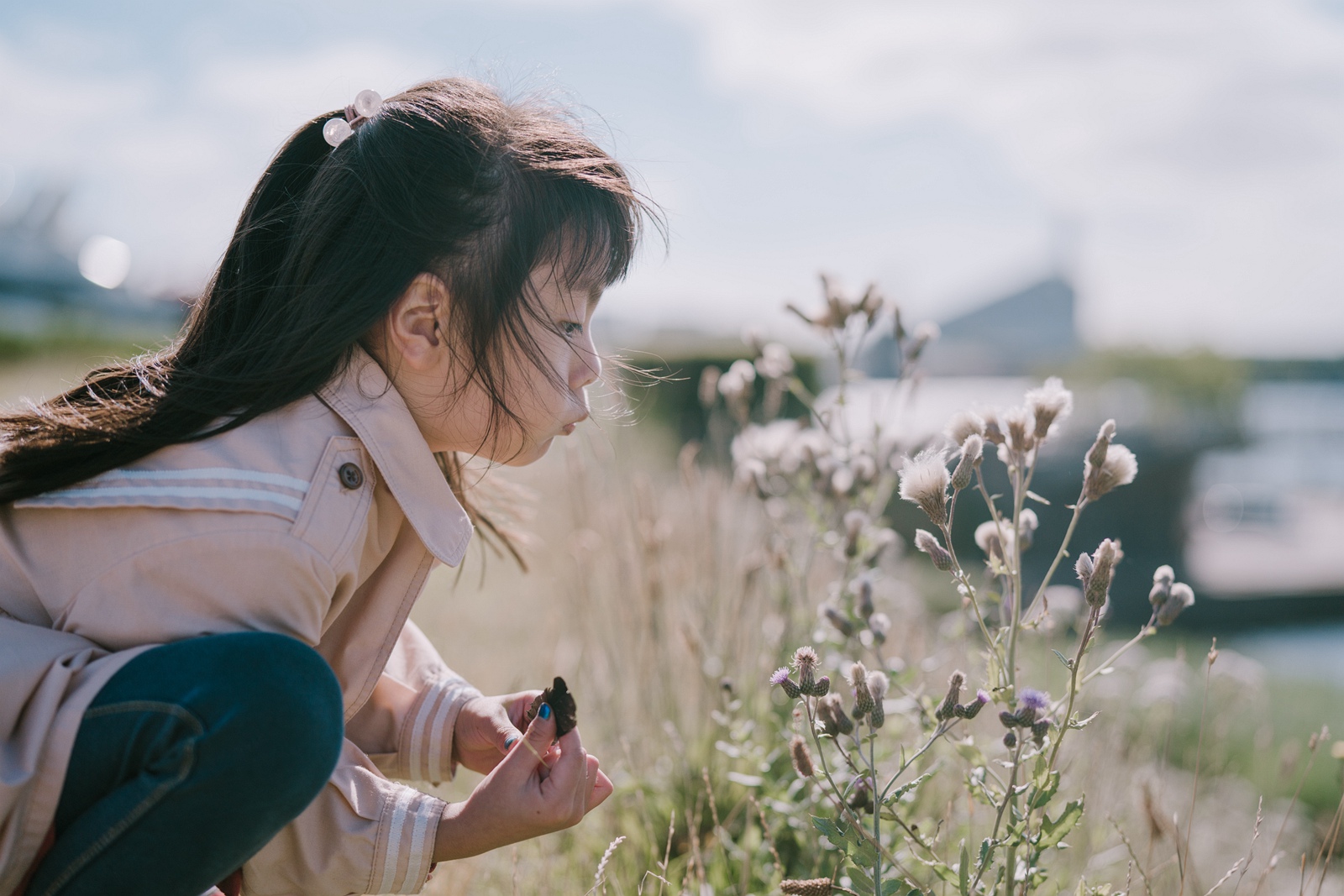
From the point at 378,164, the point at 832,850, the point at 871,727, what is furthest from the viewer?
the point at 832,850

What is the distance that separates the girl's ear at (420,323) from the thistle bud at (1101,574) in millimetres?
903

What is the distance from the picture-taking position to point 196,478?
110cm

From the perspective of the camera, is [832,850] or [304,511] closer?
[304,511]

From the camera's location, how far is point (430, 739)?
1.50 m

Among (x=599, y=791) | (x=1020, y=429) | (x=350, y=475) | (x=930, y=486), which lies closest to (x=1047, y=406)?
(x=1020, y=429)

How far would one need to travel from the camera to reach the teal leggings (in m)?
0.95

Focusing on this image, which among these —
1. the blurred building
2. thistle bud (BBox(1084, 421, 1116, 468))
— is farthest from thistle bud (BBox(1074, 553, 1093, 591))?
the blurred building

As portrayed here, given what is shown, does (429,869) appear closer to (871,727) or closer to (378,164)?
(871,727)

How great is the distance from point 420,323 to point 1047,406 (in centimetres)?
85

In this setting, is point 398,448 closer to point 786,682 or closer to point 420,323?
point 420,323

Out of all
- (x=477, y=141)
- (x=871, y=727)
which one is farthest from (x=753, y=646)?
(x=477, y=141)

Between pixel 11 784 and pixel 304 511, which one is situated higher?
pixel 304 511

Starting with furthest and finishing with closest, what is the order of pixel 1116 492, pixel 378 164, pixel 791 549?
pixel 1116 492
pixel 791 549
pixel 378 164

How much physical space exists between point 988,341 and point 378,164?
37636mm
